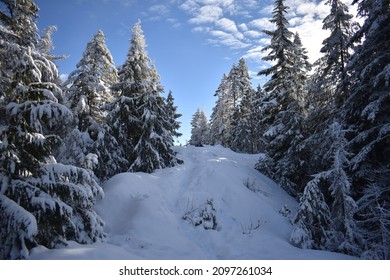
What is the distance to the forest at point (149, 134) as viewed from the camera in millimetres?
7703

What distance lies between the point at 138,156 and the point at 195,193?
4.86 m

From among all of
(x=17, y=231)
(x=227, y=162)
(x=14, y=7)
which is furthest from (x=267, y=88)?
(x=17, y=231)

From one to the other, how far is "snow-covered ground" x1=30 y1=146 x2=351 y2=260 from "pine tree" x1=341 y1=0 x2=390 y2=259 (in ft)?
5.88

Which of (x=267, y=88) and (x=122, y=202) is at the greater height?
(x=267, y=88)

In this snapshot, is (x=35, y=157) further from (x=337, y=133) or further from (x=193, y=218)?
(x=337, y=133)

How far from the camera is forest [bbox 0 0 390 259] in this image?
25.3 ft

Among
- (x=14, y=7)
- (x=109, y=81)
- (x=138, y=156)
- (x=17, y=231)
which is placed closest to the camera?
(x=17, y=231)

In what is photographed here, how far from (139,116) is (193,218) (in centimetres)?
910

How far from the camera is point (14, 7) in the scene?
32.3ft

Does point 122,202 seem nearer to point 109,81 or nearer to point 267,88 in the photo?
point 109,81

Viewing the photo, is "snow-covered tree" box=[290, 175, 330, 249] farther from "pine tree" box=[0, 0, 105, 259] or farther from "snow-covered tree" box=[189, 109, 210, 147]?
"snow-covered tree" box=[189, 109, 210, 147]

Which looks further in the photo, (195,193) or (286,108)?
(286,108)
